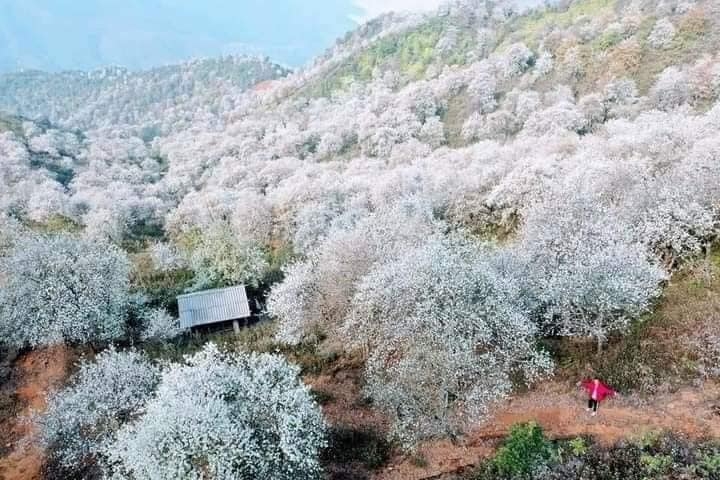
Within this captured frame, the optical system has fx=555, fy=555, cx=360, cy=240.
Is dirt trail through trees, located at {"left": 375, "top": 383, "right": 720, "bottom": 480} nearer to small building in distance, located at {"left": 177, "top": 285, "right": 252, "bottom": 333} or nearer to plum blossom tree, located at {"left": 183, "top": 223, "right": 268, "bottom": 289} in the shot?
small building in distance, located at {"left": 177, "top": 285, "right": 252, "bottom": 333}

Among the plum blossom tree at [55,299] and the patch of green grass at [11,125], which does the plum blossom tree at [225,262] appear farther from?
the patch of green grass at [11,125]

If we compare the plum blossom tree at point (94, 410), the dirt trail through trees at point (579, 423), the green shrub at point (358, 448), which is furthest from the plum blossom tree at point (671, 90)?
the plum blossom tree at point (94, 410)

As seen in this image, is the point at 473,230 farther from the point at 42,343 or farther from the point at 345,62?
the point at 345,62

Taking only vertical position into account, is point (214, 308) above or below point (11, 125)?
below

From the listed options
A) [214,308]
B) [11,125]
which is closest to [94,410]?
[214,308]

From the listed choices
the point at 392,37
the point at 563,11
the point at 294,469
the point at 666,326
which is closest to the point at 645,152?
the point at 666,326

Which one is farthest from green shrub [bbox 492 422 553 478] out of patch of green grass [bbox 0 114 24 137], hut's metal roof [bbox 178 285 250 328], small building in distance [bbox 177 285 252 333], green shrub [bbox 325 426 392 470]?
patch of green grass [bbox 0 114 24 137]

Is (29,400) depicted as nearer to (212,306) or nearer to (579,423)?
A: (212,306)
